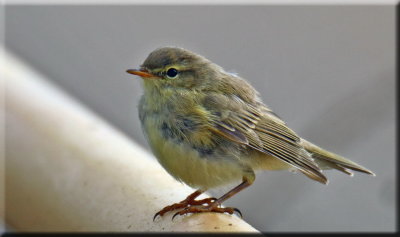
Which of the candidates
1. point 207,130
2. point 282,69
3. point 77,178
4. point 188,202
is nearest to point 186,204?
point 188,202

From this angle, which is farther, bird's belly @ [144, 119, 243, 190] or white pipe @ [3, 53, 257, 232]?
bird's belly @ [144, 119, 243, 190]

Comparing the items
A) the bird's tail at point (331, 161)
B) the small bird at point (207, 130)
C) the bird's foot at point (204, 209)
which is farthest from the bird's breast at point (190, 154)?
the bird's tail at point (331, 161)

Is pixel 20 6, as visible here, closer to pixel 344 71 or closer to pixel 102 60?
pixel 102 60

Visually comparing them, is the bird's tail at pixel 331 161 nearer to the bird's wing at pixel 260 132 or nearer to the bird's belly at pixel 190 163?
the bird's wing at pixel 260 132

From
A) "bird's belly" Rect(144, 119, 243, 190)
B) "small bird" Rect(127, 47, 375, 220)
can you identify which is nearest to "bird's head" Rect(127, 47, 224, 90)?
"small bird" Rect(127, 47, 375, 220)

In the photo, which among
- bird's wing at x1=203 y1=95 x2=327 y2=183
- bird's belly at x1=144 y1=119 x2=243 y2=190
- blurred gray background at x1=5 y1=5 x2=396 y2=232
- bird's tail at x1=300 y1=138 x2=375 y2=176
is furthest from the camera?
blurred gray background at x1=5 y1=5 x2=396 y2=232

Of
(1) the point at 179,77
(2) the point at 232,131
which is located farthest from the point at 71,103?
(2) the point at 232,131

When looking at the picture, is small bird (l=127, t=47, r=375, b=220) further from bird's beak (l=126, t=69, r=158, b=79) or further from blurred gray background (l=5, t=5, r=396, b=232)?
blurred gray background (l=5, t=5, r=396, b=232)
